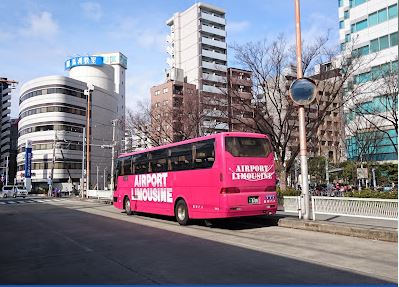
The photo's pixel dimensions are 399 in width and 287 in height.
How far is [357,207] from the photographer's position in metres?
12.9

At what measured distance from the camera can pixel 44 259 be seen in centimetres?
891

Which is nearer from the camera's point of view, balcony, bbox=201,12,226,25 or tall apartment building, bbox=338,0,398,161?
tall apartment building, bbox=338,0,398,161

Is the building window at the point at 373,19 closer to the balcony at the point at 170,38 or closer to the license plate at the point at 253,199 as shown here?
the license plate at the point at 253,199

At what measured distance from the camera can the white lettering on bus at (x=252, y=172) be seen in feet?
45.0

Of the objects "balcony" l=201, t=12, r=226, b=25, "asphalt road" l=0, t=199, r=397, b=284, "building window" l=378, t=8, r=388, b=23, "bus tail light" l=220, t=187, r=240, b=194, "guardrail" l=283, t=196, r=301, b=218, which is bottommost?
"asphalt road" l=0, t=199, r=397, b=284

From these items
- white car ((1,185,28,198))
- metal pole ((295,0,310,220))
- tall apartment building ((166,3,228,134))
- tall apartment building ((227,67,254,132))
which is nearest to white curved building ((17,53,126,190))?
white car ((1,185,28,198))

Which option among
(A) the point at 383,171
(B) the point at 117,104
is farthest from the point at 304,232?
(B) the point at 117,104

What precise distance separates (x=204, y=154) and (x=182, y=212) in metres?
2.82

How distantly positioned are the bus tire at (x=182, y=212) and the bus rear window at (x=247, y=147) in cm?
330

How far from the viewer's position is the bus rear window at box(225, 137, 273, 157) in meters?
13.9

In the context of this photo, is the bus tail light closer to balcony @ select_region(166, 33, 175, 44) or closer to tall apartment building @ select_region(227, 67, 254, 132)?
tall apartment building @ select_region(227, 67, 254, 132)

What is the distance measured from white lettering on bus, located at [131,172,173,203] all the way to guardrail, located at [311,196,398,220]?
19.8 feet

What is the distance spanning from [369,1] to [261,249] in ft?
155

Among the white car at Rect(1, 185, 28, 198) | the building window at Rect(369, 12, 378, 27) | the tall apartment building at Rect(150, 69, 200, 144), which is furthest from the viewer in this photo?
the white car at Rect(1, 185, 28, 198)
